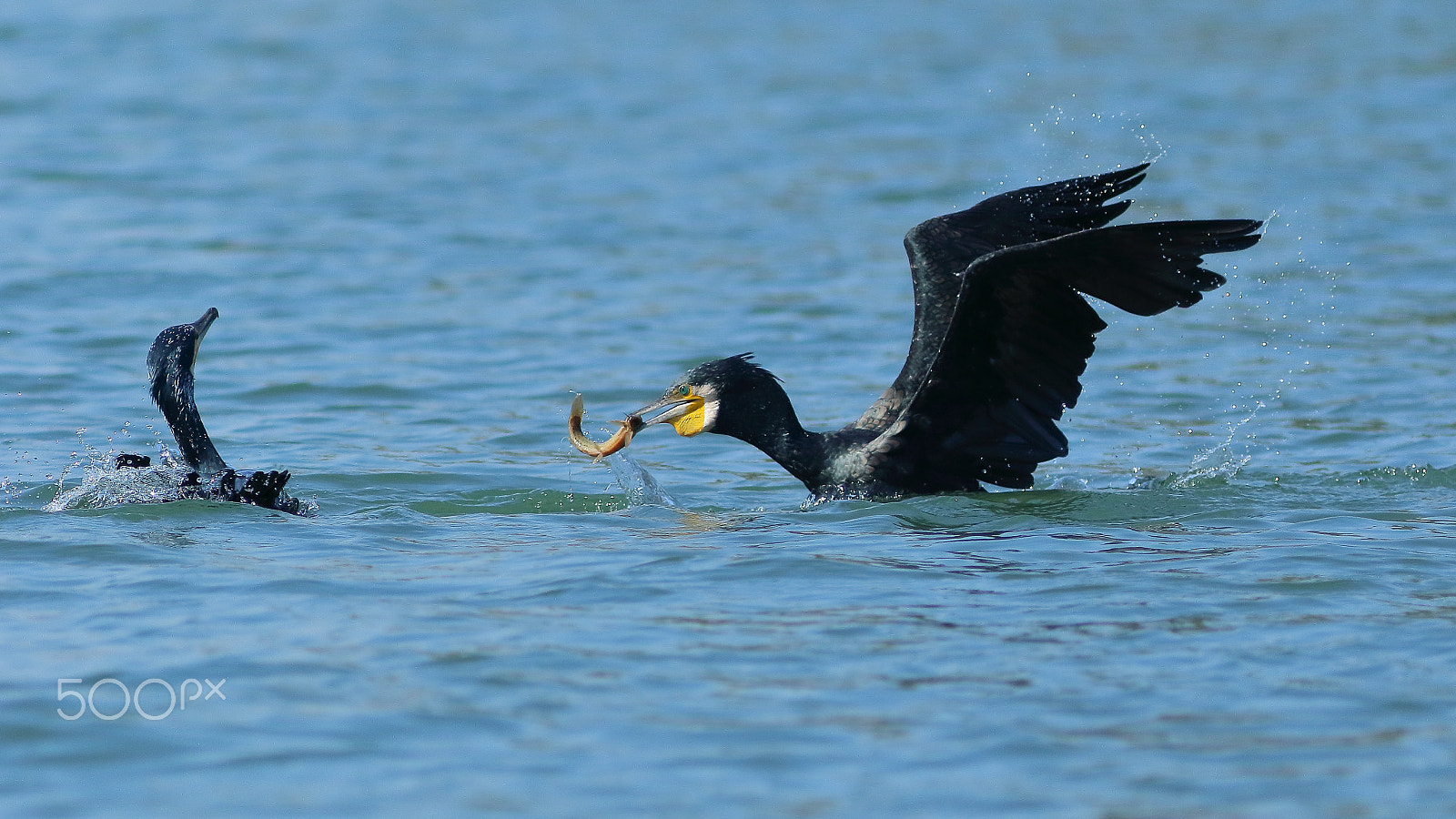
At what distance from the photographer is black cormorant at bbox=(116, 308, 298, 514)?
6777mm

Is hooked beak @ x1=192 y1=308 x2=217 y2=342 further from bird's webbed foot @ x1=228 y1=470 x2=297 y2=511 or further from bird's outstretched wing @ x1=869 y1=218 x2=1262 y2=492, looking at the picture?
bird's outstretched wing @ x1=869 y1=218 x2=1262 y2=492

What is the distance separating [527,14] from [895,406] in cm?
1774

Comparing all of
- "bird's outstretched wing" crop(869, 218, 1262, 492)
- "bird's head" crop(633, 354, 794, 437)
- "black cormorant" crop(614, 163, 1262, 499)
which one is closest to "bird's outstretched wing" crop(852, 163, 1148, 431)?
"black cormorant" crop(614, 163, 1262, 499)

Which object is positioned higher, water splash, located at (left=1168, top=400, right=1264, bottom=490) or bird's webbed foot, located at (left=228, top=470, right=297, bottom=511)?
water splash, located at (left=1168, top=400, right=1264, bottom=490)

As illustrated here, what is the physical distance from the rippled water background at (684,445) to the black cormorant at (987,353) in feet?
0.78

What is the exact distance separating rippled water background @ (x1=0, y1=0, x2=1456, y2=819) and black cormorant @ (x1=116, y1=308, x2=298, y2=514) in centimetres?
11

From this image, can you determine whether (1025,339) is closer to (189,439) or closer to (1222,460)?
(1222,460)

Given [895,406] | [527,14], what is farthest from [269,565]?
[527,14]

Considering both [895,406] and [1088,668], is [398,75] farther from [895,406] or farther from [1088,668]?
[1088,668]

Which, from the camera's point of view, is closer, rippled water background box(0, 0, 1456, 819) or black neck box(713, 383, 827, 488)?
rippled water background box(0, 0, 1456, 819)

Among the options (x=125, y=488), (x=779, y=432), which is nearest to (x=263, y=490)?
(x=125, y=488)

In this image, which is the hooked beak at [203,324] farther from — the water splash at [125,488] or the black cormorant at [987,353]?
the black cormorant at [987,353]

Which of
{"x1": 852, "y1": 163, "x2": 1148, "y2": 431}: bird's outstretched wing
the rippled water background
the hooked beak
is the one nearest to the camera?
the rippled water background

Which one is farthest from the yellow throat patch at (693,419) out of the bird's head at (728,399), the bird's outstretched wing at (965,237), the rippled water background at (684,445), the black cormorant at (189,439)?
the black cormorant at (189,439)
